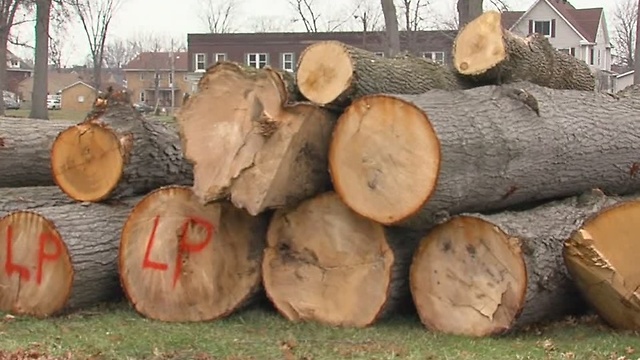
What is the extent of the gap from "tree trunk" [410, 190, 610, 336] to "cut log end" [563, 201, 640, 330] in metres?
0.21

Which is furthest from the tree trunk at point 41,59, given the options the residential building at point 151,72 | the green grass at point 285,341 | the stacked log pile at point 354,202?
the residential building at point 151,72

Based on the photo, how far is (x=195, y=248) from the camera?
709 cm

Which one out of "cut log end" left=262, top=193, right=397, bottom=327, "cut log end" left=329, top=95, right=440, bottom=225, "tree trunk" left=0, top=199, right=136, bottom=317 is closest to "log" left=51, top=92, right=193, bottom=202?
"tree trunk" left=0, top=199, right=136, bottom=317

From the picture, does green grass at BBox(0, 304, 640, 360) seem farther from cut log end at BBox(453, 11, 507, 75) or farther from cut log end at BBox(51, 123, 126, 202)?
cut log end at BBox(453, 11, 507, 75)

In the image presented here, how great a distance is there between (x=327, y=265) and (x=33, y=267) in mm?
2308

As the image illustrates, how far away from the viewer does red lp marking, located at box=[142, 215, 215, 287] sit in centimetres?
707

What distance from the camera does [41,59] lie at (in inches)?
1171

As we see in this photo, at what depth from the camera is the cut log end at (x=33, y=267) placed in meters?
7.11

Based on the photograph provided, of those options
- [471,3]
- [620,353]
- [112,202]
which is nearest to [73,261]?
[112,202]

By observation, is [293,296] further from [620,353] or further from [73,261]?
[620,353]

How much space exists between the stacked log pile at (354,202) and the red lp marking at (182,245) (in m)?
0.02

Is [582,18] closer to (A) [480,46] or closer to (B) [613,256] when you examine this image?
(A) [480,46]

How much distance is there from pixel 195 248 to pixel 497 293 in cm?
228

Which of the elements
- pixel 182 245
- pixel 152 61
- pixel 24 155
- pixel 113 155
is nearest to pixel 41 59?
pixel 24 155
